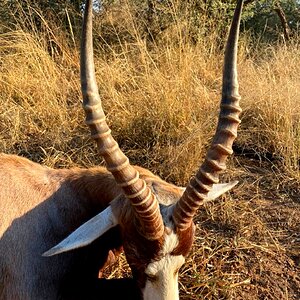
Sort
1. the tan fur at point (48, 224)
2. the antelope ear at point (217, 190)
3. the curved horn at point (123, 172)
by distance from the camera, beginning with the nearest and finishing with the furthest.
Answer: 1. the curved horn at point (123, 172)
2. the tan fur at point (48, 224)
3. the antelope ear at point (217, 190)

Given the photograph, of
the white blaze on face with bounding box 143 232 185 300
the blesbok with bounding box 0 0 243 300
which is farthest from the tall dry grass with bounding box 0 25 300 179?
the white blaze on face with bounding box 143 232 185 300

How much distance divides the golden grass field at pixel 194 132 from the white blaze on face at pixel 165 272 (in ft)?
3.23

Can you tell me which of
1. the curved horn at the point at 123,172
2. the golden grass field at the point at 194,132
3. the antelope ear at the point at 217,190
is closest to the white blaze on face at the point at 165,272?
the curved horn at the point at 123,172

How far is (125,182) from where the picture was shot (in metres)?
3.10

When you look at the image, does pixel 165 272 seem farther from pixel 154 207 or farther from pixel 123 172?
pixel 123 172

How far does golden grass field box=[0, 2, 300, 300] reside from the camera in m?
4.44

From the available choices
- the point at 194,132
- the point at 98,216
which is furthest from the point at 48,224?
the point at 194,132

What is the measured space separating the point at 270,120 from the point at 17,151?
2761 millimetres

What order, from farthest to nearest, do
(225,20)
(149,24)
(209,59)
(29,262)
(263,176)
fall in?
1. (225,20)
2. (149,24)
3. (209,59)
4. (263,176)
5. (29,262)

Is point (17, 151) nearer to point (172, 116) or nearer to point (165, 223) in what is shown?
point (172, 116)

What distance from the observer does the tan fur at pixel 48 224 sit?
141 inches

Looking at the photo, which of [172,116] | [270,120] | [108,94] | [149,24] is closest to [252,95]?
[270,120]

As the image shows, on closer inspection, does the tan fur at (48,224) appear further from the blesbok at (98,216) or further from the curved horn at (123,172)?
the curved horn at (123,172)

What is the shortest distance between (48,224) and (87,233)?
1.84 feet
